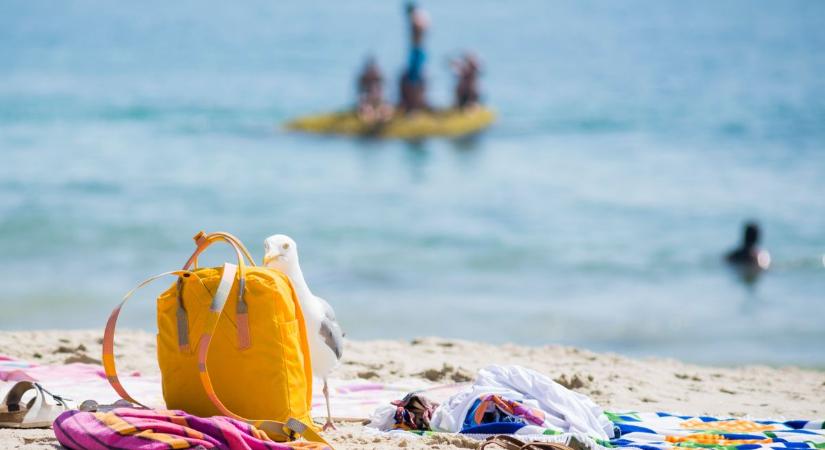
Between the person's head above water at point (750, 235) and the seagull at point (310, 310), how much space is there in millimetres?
7597

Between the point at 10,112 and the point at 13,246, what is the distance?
11666mm

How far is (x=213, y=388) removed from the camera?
4262 millimetres

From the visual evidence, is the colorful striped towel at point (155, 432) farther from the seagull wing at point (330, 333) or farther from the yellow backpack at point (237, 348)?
the seagull wing at point (330, 333)

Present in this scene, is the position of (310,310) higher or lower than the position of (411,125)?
lower

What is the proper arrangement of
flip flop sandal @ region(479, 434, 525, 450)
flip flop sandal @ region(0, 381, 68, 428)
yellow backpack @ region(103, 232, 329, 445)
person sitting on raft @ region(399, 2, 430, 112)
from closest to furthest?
1. yellow backpack @ region(103, 232, 329, 445)
2. flip flop sandal @ region(479, 434, 525, 450)
3. flip flop sandal @ region(0, 381, 68, 428)
4. person sitting on raft @ region(399, 2, 430, 112)

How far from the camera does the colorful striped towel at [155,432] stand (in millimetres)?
3906

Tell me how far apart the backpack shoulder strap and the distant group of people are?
1452 cm

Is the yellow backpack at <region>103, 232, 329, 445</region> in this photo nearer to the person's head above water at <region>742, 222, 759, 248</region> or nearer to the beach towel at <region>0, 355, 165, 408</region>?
the beach towel at <region>0, 355, 165, 408</region>

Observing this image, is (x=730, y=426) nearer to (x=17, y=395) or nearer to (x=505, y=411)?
(x=505, y=411)

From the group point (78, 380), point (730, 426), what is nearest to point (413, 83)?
point (78, 380)

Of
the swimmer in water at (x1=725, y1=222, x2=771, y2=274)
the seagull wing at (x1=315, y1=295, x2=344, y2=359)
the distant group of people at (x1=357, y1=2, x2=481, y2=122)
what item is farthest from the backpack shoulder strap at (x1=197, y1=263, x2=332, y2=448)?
the distant group of people at (x1=357, y1=2, x2=481, y2=122)

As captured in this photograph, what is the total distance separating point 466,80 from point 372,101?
164cm

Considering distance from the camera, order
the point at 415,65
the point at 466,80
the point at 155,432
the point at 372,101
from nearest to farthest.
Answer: the point at 155,432, the point at 415,65, the point at 466,80, the point at 372,101

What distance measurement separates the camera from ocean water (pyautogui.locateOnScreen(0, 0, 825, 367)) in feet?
31.8
